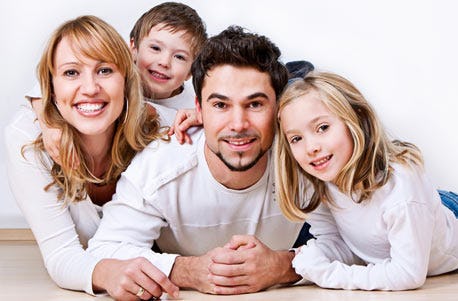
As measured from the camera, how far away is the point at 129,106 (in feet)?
10.1

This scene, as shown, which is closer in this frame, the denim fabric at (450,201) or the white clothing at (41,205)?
the white clothing at (41,205)

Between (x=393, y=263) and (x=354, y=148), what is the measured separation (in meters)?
0.31

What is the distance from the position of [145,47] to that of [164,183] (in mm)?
561

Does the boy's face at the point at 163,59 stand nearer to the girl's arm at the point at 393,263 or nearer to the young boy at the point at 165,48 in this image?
the young boy at the point at 165,48

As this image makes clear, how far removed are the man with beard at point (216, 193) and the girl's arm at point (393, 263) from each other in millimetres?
92

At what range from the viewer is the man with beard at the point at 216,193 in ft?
9.31

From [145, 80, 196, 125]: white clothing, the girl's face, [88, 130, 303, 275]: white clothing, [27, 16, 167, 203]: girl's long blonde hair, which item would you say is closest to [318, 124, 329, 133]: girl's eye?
the girl's face

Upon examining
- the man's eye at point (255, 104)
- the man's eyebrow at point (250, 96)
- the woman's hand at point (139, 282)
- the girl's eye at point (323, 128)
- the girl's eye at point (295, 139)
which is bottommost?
the woman's hand at point (139, 282)

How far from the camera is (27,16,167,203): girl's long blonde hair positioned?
3.01 metres

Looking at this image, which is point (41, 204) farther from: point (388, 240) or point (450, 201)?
point (450, 201)

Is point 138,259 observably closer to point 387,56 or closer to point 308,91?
point 308,91

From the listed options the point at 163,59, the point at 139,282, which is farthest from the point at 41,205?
the point at 163,59

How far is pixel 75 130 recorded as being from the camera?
307cm

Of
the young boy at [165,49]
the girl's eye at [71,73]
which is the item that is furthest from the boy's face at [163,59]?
the girl's eye at [71,73]
